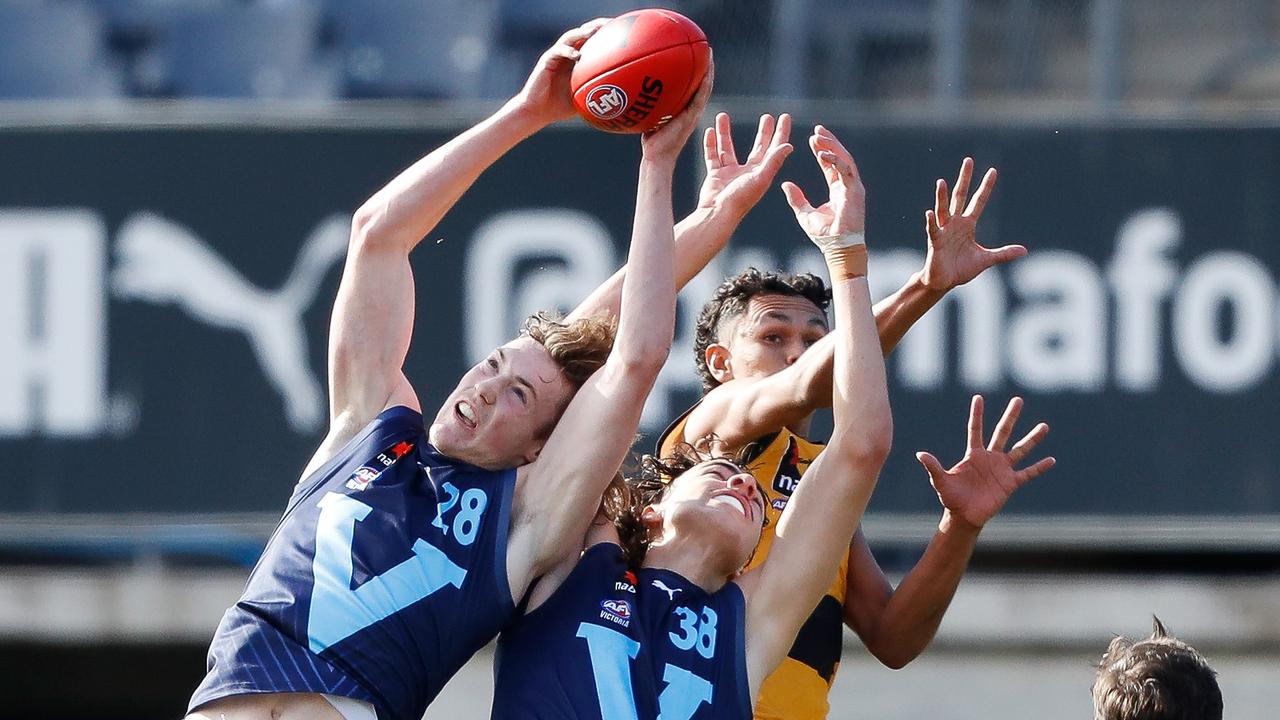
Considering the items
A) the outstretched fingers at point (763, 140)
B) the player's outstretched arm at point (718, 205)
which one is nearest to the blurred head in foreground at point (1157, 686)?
the player's outstretched arm at point (718, 205)

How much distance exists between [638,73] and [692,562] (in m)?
0.90

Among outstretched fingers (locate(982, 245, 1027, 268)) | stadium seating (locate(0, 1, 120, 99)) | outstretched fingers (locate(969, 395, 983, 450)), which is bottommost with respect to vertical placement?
outstretched fingers (locate(969, 395, 983, 450))

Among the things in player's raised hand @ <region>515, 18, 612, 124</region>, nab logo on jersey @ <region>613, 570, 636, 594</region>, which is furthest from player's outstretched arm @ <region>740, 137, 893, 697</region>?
player's raised hand @ <region>515, 18, 612, 124</region>

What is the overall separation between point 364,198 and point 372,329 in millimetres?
3779

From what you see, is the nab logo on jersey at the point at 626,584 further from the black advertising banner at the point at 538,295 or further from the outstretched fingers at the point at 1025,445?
the black advertising banner at the point at 538,295

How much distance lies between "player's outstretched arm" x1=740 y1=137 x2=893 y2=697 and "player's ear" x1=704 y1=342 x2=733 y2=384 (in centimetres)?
83

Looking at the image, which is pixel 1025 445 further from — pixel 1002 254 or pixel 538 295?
pixel 538 295

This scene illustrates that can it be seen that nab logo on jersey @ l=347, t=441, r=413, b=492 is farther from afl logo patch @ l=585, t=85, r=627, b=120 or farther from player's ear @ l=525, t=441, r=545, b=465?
afl logo patch @ l=585, t=85, r=627, b=120

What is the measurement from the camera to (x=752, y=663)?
2986 millimetres

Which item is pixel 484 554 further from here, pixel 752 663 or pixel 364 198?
pixel 364 198

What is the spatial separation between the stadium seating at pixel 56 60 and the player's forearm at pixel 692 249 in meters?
5.41

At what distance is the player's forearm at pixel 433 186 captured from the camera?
10.2ft

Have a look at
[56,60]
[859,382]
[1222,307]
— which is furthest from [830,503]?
[56,60]

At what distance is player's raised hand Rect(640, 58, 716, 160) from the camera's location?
9.89 ft
